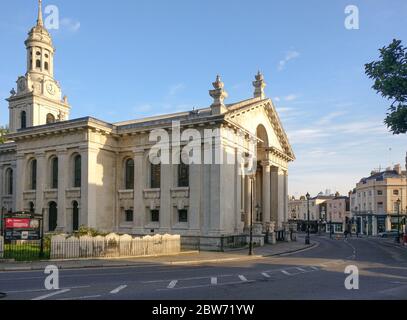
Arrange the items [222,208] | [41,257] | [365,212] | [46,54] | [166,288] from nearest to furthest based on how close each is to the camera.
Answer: [166,288] → [41,257] → [222,208] → [46,54] → [365,212]

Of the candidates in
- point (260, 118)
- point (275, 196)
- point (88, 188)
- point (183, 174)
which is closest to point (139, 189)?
point (88, 188)

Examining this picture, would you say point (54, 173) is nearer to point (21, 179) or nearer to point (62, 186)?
point (62, 186)

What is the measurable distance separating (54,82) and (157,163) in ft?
81.9

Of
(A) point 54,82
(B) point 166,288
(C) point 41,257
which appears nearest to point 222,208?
(C) point 41,257

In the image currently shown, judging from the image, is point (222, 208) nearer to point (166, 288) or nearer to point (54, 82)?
point (166, 288)

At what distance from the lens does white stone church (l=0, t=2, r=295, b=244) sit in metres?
35.6

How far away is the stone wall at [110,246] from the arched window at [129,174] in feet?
40.9

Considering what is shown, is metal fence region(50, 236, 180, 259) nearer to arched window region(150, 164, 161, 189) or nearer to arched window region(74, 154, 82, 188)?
arched window region(150, 164, 161, 189)

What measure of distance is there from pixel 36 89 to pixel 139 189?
23.5 meters

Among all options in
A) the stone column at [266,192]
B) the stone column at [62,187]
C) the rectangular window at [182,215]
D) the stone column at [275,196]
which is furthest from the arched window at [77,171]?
the stone column at [275,196]

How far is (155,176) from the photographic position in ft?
130

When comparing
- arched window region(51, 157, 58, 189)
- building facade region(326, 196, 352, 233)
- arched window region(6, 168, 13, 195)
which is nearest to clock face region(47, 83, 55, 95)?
arched window region(6, 168, 13, 195)
